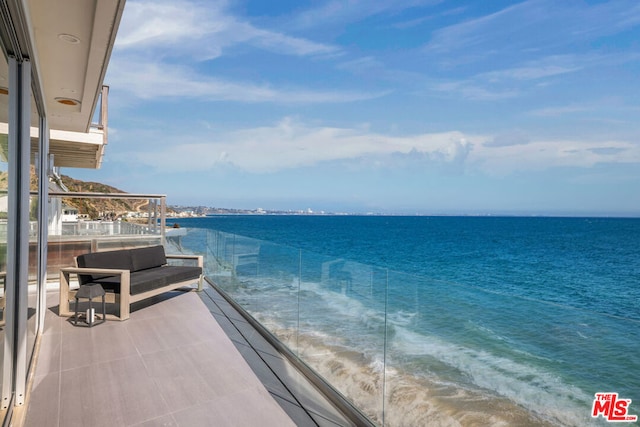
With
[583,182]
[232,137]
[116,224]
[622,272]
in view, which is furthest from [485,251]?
[116,224]

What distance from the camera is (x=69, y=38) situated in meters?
2.77

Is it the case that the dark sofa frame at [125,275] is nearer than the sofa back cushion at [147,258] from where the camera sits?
Yes

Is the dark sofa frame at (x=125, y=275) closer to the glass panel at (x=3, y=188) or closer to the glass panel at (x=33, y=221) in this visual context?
the glass panel at (x=33, y=221)

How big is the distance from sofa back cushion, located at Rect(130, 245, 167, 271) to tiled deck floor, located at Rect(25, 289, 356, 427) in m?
1.25

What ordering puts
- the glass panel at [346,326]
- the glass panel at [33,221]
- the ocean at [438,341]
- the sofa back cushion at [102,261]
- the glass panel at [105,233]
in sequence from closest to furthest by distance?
the ocean at [438,341] → the glass panel at [346,326] → the glass panel at [33,221] → the sofa back cushion at [102,261] → the glass panel at [105,233]

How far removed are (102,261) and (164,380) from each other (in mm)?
2645

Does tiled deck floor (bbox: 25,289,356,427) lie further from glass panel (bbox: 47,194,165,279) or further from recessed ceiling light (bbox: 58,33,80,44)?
recessed ceiling light (bbox: 58,33,80,44)

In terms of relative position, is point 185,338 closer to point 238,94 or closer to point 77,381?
point 77,381

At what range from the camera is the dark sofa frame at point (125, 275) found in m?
4.40

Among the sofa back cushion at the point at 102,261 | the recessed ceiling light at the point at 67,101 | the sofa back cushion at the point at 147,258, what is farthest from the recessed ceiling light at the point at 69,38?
the sofa back cushion at the point at 147,258

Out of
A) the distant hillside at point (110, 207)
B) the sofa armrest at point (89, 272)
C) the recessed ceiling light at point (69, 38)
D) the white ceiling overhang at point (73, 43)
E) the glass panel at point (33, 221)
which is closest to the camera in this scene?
the white ceiling overhang at point (73, 43)

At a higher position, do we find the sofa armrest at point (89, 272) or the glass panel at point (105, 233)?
the glass panel at point (105, 233)

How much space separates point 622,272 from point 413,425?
1404 inches

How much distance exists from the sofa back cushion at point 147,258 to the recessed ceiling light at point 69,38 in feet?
10.5
